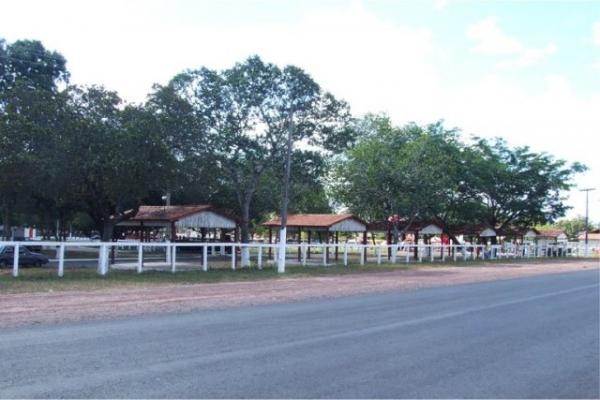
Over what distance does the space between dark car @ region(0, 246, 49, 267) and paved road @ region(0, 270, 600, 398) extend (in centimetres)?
1791

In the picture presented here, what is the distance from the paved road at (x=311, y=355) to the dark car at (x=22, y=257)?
17.9 metres

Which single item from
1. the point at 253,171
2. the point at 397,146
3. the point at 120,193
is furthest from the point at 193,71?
the point at 397,146

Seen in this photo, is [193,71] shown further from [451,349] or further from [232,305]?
[451,349]

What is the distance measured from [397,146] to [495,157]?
14.6 metres

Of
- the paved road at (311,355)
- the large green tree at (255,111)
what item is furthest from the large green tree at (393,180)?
the paved road at (311,355)

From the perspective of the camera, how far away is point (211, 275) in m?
24.6

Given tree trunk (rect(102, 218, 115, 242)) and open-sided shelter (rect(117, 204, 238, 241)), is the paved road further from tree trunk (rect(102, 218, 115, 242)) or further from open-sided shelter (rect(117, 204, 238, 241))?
open-sided shelter (rect(117, 204, 238, 241))

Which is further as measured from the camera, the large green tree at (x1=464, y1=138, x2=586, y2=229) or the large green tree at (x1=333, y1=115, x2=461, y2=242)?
the large green tree at (x1=464, y1=138, x2=586, y2=229)

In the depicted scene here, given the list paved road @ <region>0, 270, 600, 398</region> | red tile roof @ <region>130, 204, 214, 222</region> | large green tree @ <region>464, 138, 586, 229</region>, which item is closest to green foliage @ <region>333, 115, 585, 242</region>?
large green tree @ <region>464, 138, 586, 229</region>

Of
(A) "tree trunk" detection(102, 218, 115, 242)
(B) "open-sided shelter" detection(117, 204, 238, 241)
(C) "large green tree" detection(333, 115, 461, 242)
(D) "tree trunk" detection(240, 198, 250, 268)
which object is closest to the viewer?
(A) "tree trunk" detection(102, 218, 115, 242)

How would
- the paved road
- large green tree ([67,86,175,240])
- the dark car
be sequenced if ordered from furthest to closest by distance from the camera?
the dark car < large green tree ([67,86,175,240]) < the paved road

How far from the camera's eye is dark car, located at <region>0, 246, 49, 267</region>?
89.2 ft

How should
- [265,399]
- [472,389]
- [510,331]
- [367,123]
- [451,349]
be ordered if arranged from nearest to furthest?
[265,399] < [472,389] < [451,349] < [510,331] < [367,123]

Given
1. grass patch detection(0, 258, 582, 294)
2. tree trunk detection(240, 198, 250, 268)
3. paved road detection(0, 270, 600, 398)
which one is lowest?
grass patch detection(0, 258, 582, 294)
